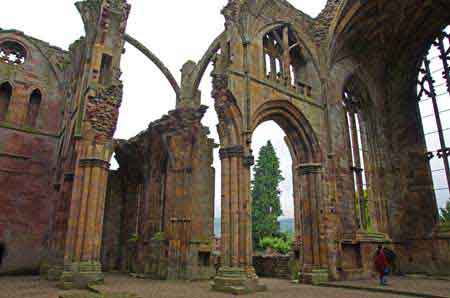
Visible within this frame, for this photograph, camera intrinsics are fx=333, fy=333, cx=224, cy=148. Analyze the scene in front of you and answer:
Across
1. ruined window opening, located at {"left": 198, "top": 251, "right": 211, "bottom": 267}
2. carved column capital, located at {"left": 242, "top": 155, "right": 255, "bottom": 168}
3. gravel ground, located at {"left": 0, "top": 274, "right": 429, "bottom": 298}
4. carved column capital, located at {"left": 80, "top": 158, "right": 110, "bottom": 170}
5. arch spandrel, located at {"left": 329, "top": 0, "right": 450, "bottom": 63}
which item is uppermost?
arch spandrel, located at {"left": 329, "top": 0, "right": 450, "bottom": 63}

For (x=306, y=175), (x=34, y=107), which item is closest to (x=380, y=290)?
(x=306, y=175)

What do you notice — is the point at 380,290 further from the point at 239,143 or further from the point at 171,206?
the point at 171,206

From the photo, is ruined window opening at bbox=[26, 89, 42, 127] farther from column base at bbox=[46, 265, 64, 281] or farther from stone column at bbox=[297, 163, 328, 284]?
stone column at bbox=[297, 163, 328, 284]

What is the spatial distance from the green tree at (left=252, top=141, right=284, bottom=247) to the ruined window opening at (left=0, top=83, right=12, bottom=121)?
72.1 feet

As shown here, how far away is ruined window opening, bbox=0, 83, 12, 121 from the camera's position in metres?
16.5

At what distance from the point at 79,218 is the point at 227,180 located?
15.3 feet

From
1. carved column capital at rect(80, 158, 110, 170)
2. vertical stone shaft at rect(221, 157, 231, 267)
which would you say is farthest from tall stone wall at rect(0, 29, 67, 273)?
vertical stone shaft at rect(221, 157, 231, 267)

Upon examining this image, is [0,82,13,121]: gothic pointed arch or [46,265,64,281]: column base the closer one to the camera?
[46,265,64,281]: column base

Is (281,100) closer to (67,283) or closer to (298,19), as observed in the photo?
(298,19)

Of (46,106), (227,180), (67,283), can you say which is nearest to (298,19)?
(227,180)

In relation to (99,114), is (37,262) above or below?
below

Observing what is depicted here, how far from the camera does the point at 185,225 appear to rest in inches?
529

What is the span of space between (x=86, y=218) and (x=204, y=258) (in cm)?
553

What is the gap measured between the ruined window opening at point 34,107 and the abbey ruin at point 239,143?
0.07 m
